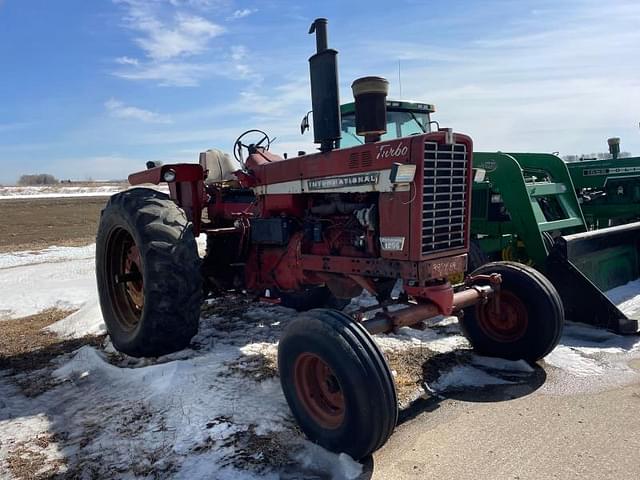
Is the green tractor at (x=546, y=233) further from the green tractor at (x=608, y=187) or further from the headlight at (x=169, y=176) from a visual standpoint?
the headlight at (x=169, y=176)

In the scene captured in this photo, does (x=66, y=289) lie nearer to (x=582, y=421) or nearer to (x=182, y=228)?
(x=182, y=228)

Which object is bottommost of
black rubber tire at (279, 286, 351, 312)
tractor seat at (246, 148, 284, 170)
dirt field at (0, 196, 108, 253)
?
black rubber tire at (279, 286, 351, 312)

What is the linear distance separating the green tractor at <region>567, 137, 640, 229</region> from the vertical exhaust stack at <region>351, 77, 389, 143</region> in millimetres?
6034

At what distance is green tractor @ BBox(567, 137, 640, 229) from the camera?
28.1 ft

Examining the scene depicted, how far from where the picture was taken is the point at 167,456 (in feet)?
10.0

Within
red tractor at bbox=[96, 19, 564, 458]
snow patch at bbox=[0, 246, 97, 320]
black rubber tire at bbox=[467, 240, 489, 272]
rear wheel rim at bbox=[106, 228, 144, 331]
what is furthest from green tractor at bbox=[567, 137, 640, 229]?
snow patch at bbox=[0, 246, 97, 320]

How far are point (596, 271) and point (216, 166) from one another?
14.7ft

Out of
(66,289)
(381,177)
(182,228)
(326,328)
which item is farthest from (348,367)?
(66,289)

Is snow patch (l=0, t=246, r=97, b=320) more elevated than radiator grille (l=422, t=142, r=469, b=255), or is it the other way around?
radiator grille (l=422, t=142, r=469, b=255)

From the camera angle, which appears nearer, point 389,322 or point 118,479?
point 118,479

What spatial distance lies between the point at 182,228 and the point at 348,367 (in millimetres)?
2079

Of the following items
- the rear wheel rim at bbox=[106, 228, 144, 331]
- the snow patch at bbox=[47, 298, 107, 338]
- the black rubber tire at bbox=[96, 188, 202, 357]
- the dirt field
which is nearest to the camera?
the black rubber tire at bbox=[96, 188, 202, 357]

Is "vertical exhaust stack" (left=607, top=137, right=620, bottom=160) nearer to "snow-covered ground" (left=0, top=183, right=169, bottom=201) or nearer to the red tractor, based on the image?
the red tractor

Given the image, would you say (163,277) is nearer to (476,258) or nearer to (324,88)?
(324,88)
